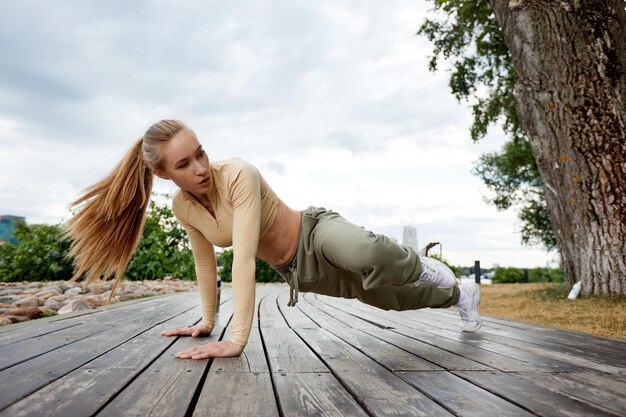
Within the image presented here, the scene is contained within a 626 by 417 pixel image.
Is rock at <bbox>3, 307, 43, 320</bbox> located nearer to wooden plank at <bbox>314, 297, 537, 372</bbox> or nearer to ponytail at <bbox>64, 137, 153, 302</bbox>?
ponytail at <bbox>64, 137, 153, 302</bbox>

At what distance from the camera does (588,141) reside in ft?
19.1

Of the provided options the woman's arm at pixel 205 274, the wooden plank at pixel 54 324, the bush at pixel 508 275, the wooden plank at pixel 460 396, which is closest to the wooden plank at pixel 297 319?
the woman's arm at pixel 205 274

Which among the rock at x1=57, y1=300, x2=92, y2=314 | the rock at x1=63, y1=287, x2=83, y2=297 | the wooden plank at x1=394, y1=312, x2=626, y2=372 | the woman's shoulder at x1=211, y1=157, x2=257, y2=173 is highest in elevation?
the woman's shoulder at x1=211, y1=157, x2=257, y2=173

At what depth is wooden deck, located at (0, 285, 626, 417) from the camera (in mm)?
1458

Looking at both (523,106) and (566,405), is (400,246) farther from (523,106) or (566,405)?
(523,106)

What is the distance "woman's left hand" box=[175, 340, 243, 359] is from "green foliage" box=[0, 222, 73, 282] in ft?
28.4

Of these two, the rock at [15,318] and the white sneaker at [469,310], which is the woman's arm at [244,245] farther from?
the rock at [15,318]

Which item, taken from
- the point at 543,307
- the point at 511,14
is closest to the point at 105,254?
the point at 543,307

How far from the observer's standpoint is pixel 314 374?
6.17 ft

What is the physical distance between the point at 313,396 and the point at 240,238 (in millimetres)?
895

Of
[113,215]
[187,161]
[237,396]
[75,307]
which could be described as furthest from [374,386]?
[75,307]

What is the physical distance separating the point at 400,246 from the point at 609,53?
187 inches

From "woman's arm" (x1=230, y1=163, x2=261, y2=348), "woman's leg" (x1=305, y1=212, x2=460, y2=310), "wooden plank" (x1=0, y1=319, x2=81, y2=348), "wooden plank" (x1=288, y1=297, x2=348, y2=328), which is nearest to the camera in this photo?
"woman's arm" (x1=230, y1=163, x2=261, y2=348)

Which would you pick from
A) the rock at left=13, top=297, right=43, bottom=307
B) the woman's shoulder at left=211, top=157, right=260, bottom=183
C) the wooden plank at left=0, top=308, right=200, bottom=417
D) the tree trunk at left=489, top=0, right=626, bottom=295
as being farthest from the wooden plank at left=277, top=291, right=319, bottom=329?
the tree trunk at left=489, top=0, right=626, bottom=295
